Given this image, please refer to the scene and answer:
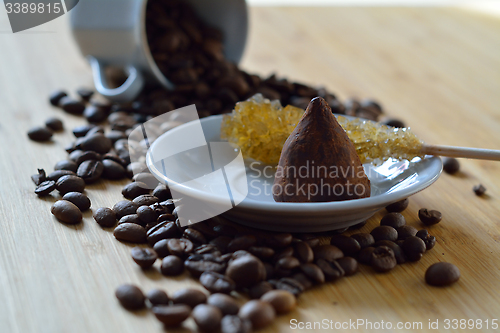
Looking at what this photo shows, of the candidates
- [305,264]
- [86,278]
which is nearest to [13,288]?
[86,278]

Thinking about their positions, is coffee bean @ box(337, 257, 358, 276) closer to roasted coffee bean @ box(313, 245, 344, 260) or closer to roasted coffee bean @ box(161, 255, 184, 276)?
roasted coffee bean @ box(313, 245, 344, 260)

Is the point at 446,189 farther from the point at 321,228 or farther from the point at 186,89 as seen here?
the point at 186,89

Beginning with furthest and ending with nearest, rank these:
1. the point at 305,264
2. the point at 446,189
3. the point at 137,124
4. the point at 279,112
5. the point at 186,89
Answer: the point at 186,89 < the point at 137,124 < the point at 446,189 < the point at 279,112 < the point at 305,264

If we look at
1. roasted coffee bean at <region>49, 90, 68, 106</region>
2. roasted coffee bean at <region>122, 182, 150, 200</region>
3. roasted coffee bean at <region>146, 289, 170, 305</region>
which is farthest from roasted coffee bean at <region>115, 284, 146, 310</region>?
roasted coffee bean at <region>49, 90, 68, 106</region>

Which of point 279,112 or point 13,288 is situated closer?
point 13,288

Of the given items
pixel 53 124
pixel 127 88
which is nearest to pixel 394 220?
pixel 127 88

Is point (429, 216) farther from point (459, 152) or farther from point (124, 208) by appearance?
point (124, 208)
